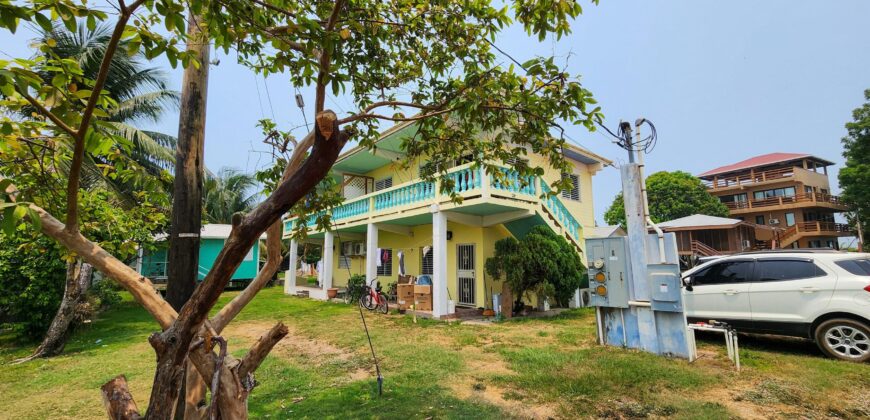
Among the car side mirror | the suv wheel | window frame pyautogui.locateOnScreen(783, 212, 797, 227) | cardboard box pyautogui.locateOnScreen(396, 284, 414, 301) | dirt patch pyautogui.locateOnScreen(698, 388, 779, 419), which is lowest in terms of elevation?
dirt patch pyautogui.locateOnScreen(698, 388, 779, 419)

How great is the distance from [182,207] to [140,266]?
22.3 metres

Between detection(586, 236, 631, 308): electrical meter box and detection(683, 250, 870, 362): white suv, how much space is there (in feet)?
4.87

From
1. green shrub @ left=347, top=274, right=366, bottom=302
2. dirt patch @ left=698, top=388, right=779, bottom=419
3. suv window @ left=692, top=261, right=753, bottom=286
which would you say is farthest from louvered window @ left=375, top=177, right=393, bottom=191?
dirt patch @ left=698, top=388, right=779, bottom=419

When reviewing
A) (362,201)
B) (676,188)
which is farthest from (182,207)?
(676,188)

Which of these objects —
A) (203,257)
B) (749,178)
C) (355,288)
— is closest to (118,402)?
(355,288)

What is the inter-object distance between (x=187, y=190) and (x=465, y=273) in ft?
33.4

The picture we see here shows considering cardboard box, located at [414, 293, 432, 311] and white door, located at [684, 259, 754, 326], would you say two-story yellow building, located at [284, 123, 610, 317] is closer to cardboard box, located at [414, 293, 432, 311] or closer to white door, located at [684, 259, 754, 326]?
cardboard box, located at [414, 293, 432, 311]

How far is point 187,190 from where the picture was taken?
3027 mm

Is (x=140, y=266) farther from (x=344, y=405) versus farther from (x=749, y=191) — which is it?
(x=749, y=191)

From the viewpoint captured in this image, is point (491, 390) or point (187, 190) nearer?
point (187, 190)

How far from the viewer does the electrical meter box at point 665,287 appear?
5.80 m

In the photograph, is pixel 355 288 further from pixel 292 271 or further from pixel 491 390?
pixel 491 390

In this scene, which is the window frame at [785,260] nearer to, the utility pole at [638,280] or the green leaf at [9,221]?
the utility pole at [638,280]

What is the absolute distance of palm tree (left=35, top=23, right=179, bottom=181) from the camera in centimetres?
1239
